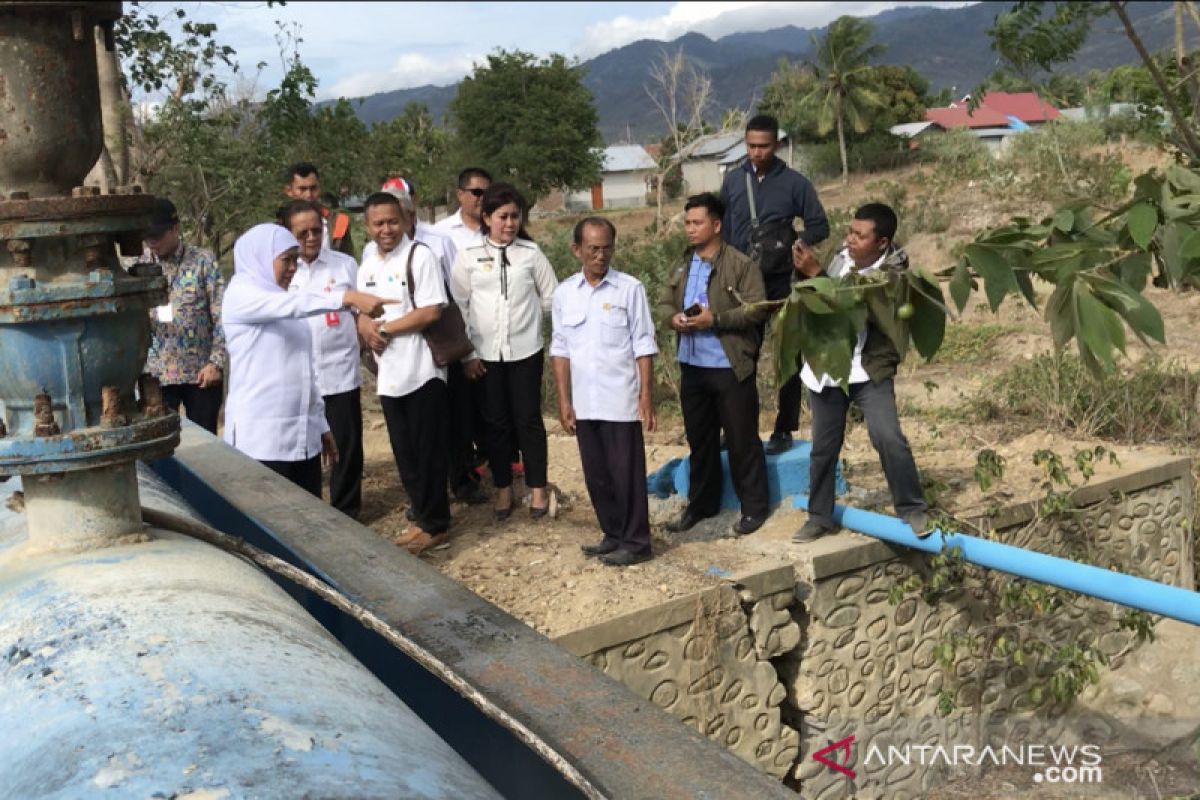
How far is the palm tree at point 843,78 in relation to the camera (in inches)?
1453

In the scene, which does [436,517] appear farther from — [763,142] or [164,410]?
[164,410]

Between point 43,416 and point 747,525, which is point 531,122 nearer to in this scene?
point 747,525

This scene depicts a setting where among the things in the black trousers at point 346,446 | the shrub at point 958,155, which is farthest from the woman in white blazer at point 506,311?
the shrub at point 958,155

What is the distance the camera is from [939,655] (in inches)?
217

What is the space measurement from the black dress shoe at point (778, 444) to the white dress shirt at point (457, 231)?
194 cm

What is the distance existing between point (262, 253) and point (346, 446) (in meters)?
1.42

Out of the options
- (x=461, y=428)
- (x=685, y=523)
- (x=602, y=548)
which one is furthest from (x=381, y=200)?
(x=685, y=523)

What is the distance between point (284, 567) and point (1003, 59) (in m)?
3.08

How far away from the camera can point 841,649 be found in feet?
17.7

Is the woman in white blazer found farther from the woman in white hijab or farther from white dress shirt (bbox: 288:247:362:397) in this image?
the woman in white hijab

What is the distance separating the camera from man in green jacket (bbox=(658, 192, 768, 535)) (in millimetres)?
4984

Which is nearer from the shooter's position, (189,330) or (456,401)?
(189,330)

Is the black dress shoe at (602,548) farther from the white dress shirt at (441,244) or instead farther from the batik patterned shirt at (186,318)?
the batik patterned shirt at (186,318)

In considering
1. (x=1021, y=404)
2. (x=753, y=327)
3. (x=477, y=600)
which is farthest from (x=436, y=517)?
(x=1021, y=404)
